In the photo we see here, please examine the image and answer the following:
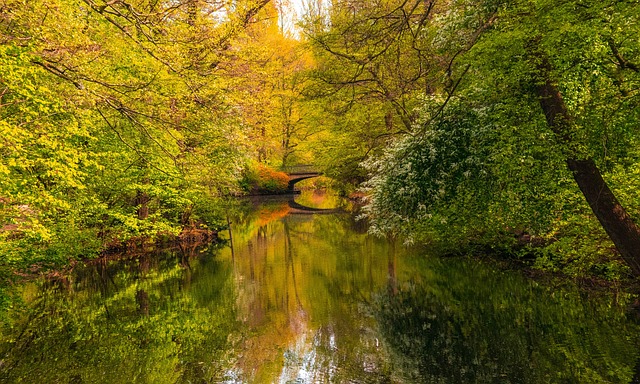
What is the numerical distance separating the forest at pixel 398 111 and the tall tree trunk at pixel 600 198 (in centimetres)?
3

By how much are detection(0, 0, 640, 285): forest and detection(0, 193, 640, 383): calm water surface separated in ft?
4.42

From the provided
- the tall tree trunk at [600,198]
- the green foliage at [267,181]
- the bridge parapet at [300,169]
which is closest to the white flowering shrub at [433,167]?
the tall tree trunk at [600,198]

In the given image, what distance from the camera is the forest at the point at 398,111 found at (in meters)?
7.91

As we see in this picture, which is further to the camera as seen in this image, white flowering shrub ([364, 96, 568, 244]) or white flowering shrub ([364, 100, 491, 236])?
white flowering shrub ([364, 100, 491, 236])

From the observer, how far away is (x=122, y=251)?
18141mm

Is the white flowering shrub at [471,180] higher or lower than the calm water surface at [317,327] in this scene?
higher

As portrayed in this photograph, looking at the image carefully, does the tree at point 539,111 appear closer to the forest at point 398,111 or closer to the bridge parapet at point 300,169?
the forest at point 398,111

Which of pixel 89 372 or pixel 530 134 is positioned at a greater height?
pixel 530 134

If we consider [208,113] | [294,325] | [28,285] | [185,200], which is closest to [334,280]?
[294,325]

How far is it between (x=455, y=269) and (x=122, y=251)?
1330cm

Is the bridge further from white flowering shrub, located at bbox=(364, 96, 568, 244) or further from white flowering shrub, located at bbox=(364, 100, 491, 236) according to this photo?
white flowering shrub, located at bbox=(364, 100, 491, 236)

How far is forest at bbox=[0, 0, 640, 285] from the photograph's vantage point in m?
7.91

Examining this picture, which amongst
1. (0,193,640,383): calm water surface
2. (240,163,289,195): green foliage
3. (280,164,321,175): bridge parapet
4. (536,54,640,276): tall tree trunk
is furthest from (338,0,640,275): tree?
(240,163,289,195): green foliage

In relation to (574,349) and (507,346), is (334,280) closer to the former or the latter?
(507,346)
